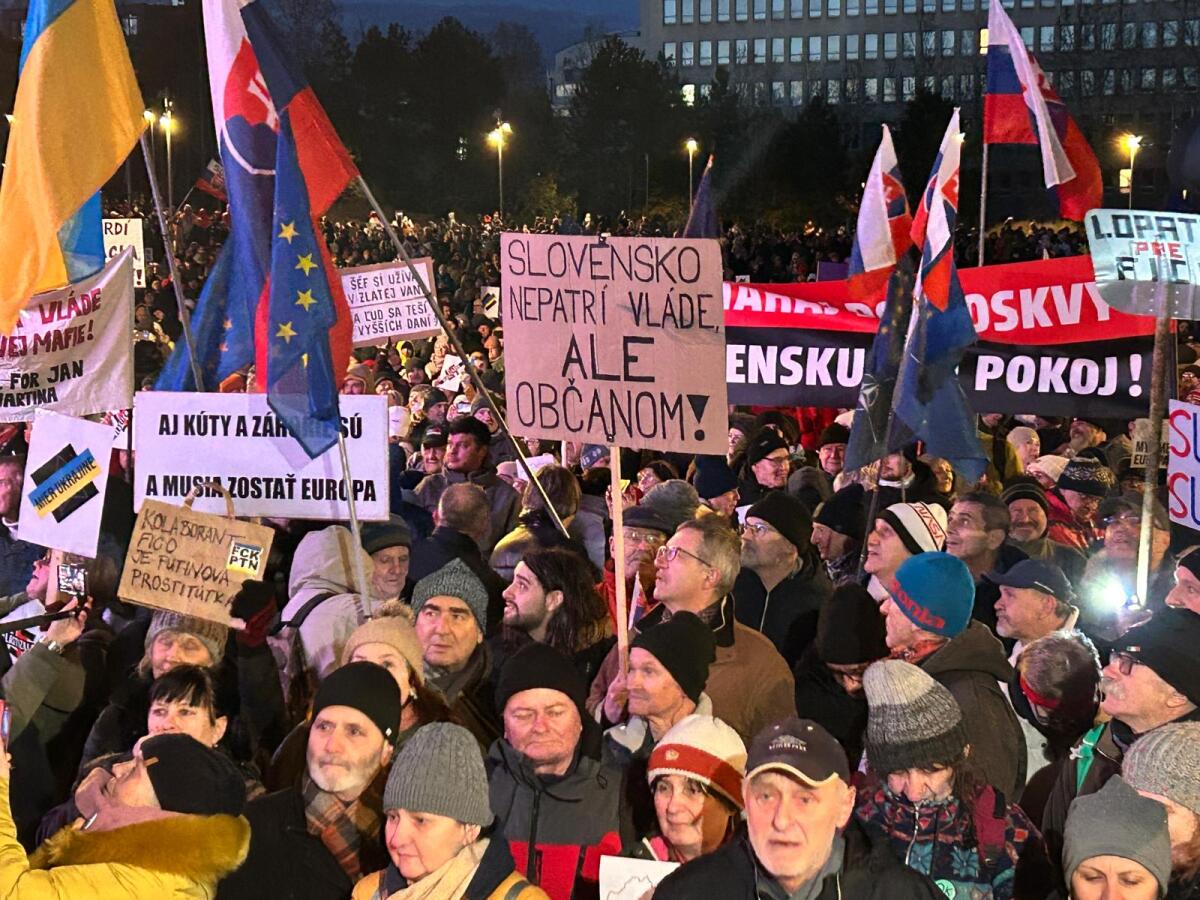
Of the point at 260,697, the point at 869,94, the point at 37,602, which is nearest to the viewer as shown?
the point at 260,697

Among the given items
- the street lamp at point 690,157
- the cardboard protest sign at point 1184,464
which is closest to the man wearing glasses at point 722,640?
the cardboard protest sign at point 1184,464

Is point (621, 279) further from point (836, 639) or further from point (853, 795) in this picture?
point (853, 795)

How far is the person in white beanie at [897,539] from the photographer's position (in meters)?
6.50

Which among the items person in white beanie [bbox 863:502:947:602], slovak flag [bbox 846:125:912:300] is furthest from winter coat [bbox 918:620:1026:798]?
slovak flag [bbox 846:125:912:300]

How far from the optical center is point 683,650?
494 cm

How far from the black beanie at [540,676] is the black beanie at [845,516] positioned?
3.10m

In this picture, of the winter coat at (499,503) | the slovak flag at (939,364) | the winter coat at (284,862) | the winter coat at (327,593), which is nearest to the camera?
the winter coat at (284,862)

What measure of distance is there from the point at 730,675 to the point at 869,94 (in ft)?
390

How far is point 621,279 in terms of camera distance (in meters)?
5.89

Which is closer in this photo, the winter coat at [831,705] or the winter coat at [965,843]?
the winter coat at [965,843]

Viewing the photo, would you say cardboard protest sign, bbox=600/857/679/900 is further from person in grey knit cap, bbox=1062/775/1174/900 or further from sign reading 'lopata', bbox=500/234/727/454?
sign reading 'lopata', bbox=500/234/727/454

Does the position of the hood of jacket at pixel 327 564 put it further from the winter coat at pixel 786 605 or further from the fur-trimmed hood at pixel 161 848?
the fur-trimmed hood at pixel 161 848

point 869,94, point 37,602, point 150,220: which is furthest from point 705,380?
point 869,94

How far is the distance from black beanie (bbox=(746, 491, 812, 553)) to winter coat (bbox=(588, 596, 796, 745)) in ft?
3.66
